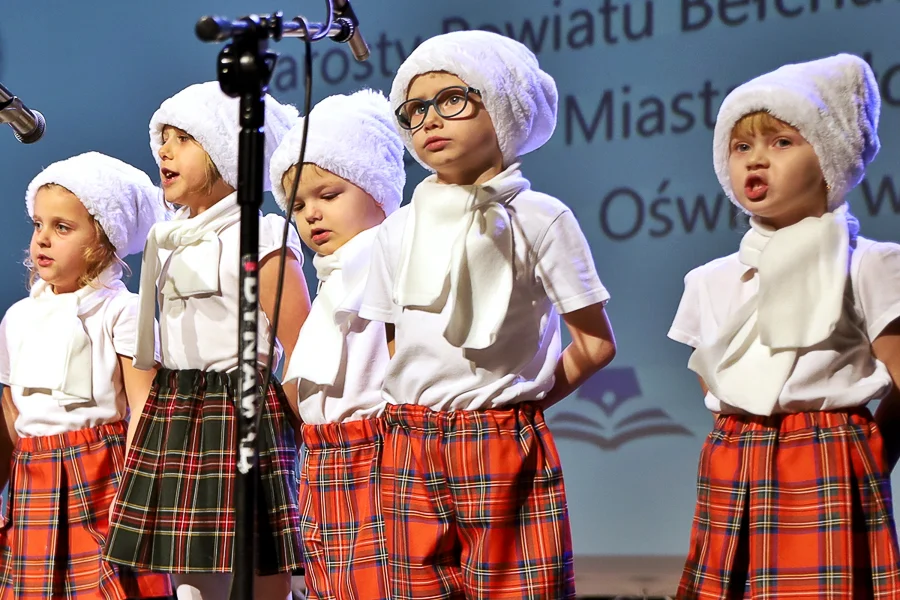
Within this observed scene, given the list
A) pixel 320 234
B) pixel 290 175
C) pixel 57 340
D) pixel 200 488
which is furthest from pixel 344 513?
pixel 57 340

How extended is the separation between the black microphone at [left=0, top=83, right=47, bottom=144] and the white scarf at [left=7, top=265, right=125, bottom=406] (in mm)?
603

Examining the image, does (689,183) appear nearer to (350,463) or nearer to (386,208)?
(386,208)

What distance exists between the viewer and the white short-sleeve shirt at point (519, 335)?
1995mm

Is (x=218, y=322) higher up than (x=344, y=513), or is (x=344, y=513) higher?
(x=218, y=322)

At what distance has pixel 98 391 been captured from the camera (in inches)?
106

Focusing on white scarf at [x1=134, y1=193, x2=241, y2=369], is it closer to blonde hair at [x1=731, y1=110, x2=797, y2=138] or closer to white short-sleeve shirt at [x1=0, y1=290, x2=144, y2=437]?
white short-sleeve shirt at [x1=0, y1=290, x2=144, y2=437]

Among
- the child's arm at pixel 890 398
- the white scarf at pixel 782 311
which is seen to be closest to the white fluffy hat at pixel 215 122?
the white scarf at pixel 782 311

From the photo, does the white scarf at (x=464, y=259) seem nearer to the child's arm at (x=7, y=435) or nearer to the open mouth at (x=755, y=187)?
the open mouth at (x=755, y=187)

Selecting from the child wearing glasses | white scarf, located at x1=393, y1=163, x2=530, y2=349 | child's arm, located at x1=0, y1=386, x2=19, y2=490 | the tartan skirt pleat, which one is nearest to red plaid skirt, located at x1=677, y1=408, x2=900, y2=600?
the child wearing glasses

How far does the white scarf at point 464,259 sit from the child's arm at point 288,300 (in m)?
0.44

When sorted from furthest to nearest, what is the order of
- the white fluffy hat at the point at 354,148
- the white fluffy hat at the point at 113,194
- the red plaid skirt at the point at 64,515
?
the white fluffy hat at the point at 113,194 → the red plaid skirt at the point at 64,515 → the white fluffy hat at the point at 354,148

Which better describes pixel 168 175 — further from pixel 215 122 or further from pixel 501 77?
pixel 501 77

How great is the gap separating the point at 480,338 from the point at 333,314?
43cm

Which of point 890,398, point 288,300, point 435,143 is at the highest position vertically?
point 435,143
